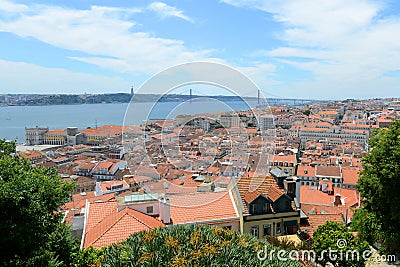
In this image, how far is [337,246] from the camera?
6.45 m

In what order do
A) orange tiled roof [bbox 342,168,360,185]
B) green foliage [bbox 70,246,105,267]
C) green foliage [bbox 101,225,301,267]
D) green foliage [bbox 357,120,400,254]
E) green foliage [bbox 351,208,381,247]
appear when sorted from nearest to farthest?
green foliage [bbox 101,225,301,267], green foliage [bbox 70,246,105,267], green foliage [bbox 357,120,400,254], green foliage [bbox 351,208,381,247], orange tiled roof [bbox 342,168,360,185]

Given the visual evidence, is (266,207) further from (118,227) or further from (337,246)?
(118,227)

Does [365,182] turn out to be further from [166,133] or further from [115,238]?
[115,238]

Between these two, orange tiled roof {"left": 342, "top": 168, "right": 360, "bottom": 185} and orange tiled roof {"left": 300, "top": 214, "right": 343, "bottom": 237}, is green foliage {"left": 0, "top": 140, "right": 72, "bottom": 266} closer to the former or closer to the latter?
orange tiled roof {"left": 300, "top": 214, "right": 343, "bottom": 237}

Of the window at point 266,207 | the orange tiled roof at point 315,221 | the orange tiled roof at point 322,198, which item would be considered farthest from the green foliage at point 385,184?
the orange tiled roof at point 322,198

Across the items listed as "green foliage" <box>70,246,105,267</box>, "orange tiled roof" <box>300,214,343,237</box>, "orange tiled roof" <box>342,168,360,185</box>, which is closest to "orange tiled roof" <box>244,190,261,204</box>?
"orange tiled roof" <box>300,214,343,237</box>

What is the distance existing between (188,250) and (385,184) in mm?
5146

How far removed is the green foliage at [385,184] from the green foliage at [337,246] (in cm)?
76

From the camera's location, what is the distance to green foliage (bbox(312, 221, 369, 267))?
6352 millimetres

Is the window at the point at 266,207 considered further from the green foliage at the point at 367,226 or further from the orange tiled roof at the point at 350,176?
the orange tiled roof at the point at 350,176

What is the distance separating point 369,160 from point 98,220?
240 inches

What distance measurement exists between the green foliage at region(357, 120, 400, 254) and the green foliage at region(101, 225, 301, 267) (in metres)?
4.24

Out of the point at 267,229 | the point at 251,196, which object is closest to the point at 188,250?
the point at 251,196

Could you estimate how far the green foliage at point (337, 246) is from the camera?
635 centimetres
